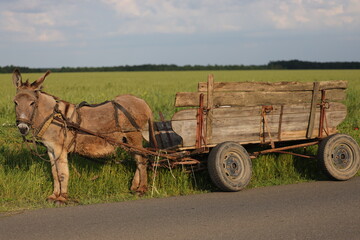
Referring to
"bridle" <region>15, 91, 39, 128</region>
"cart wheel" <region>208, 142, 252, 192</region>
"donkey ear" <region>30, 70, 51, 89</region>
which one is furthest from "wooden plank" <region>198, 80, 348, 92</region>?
"bridle" <region>15, 91, 39, 128</region>

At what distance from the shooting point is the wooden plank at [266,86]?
281 inches

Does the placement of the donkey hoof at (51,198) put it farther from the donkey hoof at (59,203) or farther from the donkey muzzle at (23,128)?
the donkey muzzle at (23,128)

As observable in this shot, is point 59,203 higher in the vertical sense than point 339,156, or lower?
lower

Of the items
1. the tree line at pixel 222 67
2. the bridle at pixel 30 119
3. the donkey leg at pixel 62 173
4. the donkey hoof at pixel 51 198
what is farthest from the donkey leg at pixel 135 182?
the tree line at pixel 222 67

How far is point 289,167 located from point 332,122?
1156mm

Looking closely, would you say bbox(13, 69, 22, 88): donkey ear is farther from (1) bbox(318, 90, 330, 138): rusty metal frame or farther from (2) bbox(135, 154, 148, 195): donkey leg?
(1) bbox(318, 90, 330, 138): rusty metal frame

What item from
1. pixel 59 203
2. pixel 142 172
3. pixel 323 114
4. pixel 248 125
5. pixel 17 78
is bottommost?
pixel 59 203

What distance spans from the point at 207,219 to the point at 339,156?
3362mm

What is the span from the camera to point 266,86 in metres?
7.51

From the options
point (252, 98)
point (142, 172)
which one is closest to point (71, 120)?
point (142, 172)

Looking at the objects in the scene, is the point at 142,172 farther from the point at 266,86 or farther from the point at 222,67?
the point at 222,67

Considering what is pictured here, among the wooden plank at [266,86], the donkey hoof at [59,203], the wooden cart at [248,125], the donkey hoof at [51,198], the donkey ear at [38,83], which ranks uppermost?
the donkey ear at [38,83]

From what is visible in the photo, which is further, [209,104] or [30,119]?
[209,104]

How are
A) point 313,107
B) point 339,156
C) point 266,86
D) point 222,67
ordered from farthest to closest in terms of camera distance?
point 222,67 < point 339,156 < point 313,107 < point 266,86
